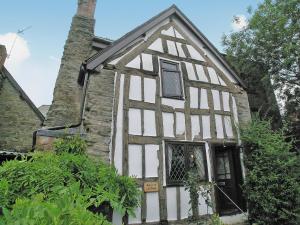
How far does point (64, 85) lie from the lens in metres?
9.60

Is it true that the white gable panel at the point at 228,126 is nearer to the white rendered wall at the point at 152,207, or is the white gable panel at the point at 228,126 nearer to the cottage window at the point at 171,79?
the cottage window at the point at 171,79

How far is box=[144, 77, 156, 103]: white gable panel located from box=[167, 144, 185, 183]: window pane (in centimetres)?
154

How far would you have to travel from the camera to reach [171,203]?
22.4 ft

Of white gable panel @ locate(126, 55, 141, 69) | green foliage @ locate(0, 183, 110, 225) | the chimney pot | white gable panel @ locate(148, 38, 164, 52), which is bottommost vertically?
green foliage @ locate(0, 183, 110, 225)

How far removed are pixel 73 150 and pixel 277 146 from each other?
6019 mm

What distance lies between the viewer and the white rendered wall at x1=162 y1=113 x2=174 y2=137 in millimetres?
7473

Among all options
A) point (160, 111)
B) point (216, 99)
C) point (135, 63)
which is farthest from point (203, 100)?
point (135, 63)

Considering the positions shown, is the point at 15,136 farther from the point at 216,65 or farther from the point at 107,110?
the point at 216,65

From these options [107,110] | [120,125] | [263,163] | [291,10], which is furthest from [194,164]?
[291,10]

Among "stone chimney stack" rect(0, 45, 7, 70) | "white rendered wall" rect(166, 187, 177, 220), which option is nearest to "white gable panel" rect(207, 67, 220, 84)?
"white rendered wall" rect(166, 187, 177, 220)

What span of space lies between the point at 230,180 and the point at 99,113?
5023 mm

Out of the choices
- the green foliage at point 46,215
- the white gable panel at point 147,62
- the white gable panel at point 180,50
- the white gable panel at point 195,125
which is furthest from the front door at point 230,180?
the green foliage at point 46,215

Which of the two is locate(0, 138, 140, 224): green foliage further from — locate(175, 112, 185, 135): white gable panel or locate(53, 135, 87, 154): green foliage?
locate(175, 112, 185, 135): white gable panel

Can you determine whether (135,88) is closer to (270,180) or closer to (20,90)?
(270,180)
